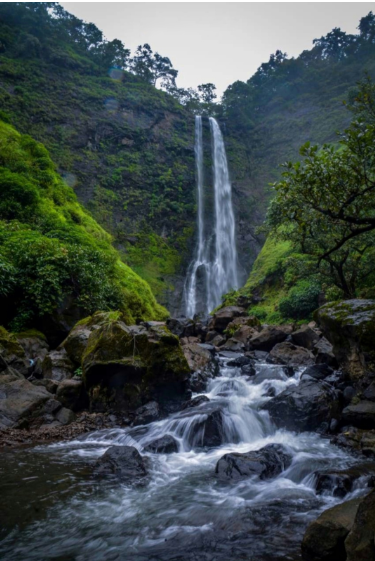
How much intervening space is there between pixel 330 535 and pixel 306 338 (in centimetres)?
1395

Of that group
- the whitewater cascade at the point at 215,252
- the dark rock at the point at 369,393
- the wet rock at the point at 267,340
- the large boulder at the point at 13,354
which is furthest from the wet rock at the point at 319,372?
the whitewater cascade at the point at 215,252

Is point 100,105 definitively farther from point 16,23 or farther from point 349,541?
point 349,541

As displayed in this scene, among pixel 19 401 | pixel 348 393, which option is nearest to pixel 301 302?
pixel 348 393

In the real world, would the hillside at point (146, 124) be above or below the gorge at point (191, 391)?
above

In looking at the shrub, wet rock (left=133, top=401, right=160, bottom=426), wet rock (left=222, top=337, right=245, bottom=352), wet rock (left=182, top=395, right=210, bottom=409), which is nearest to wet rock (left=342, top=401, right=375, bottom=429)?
wet rock (left=182, top=395, right=210, bottom=409)

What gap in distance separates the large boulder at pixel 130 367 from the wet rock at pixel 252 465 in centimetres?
388

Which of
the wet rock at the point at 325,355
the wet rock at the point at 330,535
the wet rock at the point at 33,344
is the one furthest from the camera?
the wet rock at the point at 325,355

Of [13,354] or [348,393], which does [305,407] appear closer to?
[348,393]

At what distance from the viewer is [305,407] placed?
29.1 ft

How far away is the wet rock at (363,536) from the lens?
279 cm

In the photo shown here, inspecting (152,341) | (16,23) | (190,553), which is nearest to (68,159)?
(16,23)

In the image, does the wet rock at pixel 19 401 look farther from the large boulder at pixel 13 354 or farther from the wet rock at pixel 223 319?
the wet rock at pixel 223 319

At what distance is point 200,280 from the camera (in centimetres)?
4078

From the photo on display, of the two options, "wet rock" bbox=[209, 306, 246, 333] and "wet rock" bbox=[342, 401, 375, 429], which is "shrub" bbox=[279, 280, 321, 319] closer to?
"wet rock" bbox=[209, 306, 246, 333]
